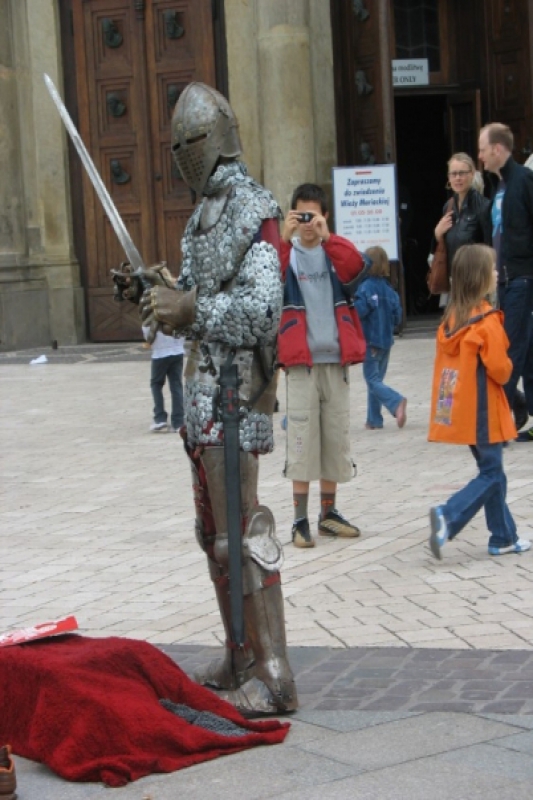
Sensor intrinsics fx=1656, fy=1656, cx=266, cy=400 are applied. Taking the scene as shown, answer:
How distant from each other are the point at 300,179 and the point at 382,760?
1312cm

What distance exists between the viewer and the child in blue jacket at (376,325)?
1095 cm

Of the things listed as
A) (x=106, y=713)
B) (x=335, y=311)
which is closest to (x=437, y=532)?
(x=335, y=311)

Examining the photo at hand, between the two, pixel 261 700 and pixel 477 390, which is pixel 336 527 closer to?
pixel 477 390

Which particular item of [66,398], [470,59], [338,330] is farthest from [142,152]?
[338,330]

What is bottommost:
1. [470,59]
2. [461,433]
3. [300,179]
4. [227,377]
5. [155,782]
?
[155,782]

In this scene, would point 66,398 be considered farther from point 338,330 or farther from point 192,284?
point 192,284

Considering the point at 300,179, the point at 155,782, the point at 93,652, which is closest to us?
the point at 155,782

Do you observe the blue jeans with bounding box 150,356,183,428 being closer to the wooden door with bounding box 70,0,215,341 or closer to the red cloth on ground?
the red cloth on ground

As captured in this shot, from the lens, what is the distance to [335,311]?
7699mm

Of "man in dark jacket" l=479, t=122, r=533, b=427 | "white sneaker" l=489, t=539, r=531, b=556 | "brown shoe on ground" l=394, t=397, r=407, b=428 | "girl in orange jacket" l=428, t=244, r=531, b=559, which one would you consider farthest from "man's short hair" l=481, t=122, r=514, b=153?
"white sneaker" l=489, t=539, r=531, b=556

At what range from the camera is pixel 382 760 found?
4.50m

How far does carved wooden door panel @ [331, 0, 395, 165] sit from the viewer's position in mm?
16688

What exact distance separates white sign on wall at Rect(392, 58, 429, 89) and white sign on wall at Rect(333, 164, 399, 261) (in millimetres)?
2224

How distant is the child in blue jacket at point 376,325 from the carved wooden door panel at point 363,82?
5848 millimetres
